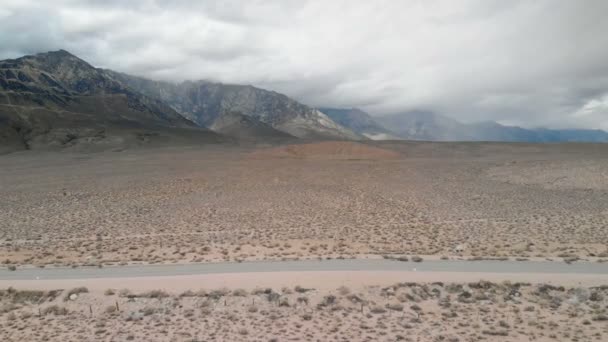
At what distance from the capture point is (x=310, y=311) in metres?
14.1

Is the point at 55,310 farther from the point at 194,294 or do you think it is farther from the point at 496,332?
the point at 496,332

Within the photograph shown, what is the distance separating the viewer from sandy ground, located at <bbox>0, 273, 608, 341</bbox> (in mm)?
12789

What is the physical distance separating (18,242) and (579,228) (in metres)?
32.9

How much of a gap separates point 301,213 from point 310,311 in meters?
18.4

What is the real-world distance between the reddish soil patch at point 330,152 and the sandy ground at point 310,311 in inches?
2779

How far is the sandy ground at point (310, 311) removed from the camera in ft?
42.0

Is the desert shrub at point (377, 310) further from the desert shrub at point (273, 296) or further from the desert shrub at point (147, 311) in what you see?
the desert shrub at point (147, 311)

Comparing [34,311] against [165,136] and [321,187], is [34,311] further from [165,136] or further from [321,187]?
[165,136]

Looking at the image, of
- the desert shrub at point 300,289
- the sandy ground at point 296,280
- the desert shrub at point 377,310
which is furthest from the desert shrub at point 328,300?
the desert shrub at point 377,310

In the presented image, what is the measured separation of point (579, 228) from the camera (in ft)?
81.3

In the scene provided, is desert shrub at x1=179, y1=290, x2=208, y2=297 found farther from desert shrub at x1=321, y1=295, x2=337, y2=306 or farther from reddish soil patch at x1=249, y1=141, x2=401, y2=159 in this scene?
reddish soil patch at x1=249, y1=141, x2=401, y2=159

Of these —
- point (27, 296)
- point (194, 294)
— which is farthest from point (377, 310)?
point (27, 296)

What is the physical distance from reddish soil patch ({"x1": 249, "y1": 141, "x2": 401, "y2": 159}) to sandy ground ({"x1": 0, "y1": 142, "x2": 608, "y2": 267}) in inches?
1003

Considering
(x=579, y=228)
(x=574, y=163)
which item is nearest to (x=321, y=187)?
(x=579, y=228)
